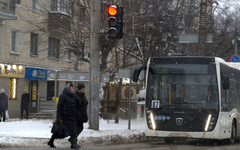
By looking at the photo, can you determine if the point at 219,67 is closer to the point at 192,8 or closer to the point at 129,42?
the point at 129,42

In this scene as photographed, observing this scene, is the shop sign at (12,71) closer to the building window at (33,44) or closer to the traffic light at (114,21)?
the building window at (33,44)

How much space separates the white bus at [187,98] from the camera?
54.0ft

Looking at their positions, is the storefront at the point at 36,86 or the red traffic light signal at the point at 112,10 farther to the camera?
the storefront at the point at 36,86

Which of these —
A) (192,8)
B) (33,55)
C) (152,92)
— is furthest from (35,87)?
(152,92)

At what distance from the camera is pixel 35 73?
37344mm

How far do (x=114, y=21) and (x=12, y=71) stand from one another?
19.6m

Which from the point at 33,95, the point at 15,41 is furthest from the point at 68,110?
the point at 33,95

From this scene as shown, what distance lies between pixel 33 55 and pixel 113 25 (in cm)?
2193

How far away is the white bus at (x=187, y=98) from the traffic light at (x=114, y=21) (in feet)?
4.58

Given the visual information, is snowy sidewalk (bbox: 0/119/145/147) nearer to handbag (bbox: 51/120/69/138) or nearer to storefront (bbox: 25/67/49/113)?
handbag (bbox: 51/120/69/138)

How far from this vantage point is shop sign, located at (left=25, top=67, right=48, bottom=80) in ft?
120

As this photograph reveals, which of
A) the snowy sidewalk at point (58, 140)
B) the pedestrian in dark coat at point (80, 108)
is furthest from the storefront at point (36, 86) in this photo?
the pedestrian in dark coat at point (80, 108)

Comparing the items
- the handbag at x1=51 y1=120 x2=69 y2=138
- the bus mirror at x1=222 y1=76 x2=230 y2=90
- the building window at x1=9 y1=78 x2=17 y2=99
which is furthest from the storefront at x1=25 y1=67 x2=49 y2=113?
the handbag at x1=51 y1=120 x2=69 y2=138

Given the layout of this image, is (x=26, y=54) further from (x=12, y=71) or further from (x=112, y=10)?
(x=112, y=10)
